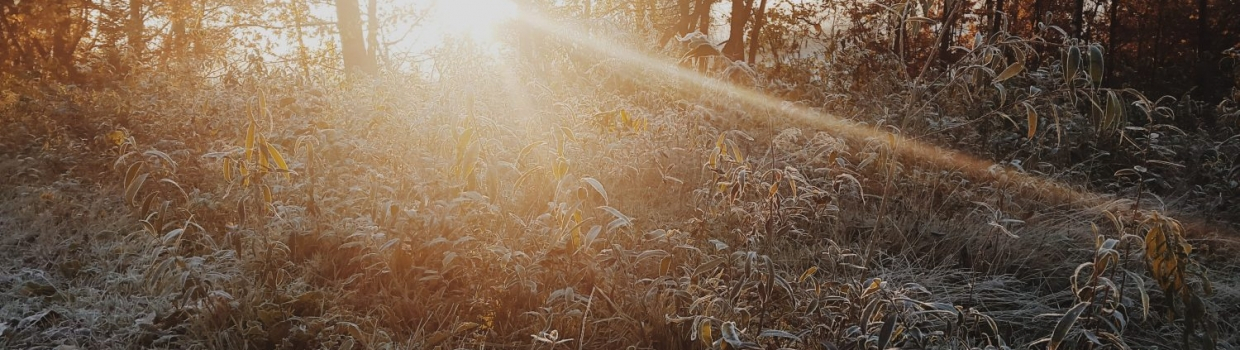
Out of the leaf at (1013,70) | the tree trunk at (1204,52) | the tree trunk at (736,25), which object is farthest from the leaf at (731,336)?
the tree trunk at (1204,52)

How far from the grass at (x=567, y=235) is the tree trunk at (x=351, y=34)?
17.9 ft

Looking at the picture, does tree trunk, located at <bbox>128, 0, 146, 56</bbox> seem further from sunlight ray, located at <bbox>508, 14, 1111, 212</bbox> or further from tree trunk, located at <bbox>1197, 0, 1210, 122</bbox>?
tree trunk, located at <bbox>1197, 0, 1210, 122</bbox>

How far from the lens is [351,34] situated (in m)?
10.8

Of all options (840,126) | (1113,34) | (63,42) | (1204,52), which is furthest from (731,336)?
(1113,34)

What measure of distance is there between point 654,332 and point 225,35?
11.2 m

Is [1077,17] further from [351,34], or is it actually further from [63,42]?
[63,42]

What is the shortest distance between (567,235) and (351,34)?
9.30 m

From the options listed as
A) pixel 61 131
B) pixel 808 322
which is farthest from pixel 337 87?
pixel 808 322

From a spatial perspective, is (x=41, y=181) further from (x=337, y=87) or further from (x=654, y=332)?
(x=654, y=332)

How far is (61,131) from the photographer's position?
557cm

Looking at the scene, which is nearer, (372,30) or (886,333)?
(886,333)

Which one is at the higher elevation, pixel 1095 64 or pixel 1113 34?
pixel 1113 34

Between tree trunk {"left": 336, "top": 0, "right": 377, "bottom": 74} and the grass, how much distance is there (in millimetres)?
5446

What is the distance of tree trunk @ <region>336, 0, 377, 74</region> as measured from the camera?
35.2ft
